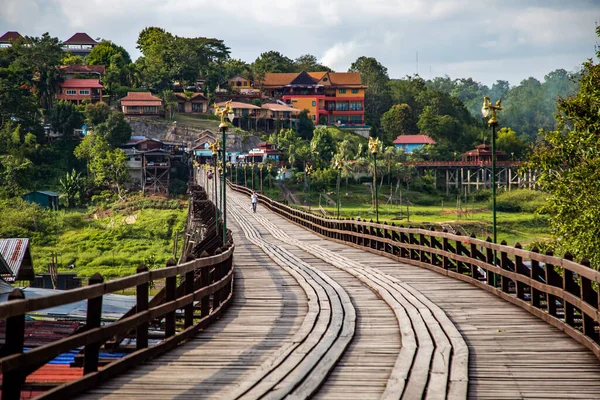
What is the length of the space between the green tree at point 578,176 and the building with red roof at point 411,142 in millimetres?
100665

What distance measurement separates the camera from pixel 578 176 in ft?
84.8

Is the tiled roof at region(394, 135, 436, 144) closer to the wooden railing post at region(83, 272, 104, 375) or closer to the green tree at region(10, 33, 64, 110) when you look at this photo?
the green tree at region(10, 33, 64, 110)

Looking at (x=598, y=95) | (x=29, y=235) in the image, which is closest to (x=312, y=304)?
(x=598, y=95)

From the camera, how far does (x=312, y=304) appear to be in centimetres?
1235

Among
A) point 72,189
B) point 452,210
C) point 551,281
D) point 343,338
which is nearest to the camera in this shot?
point 343,338

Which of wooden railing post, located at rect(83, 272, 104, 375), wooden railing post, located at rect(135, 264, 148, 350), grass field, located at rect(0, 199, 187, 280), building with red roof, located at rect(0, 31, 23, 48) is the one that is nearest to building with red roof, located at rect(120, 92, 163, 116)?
grass field, located at rect(0, 199, 187, 280)

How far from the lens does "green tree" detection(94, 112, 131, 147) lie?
4110 inches

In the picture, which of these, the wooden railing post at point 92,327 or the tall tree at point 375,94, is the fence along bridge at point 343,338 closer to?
the wooden railing post at point 92,327

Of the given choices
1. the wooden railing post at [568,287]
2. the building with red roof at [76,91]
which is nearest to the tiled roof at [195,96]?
the building with red roof at [76,91]

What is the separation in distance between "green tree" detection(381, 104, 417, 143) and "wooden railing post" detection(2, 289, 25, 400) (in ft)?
442

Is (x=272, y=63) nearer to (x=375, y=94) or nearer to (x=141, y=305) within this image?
(x=375, y=94)

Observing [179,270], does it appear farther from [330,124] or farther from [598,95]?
[330,124]

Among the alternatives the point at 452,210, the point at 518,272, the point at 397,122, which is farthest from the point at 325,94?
the point at 518,272

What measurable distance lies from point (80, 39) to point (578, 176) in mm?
183218
